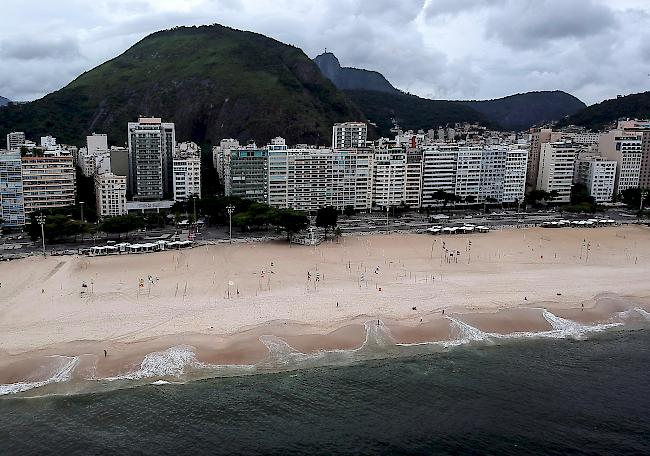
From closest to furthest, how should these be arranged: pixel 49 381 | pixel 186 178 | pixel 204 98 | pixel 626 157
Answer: pixel 49 381
pixel 186 178
pixel 626 157
pixel 204 98

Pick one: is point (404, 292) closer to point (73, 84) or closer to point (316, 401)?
point (316, 401)

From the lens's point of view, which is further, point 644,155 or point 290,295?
point 644,155

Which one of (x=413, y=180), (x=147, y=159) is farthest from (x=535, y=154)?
(x=147, y=159)

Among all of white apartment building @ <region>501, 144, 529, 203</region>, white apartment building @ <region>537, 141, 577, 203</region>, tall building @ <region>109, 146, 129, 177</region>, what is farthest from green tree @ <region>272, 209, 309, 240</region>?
white apartment building @ <region>537, 141, 577, 203</region>

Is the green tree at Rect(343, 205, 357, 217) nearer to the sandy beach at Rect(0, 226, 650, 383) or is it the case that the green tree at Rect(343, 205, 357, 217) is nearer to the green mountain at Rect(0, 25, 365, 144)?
the sandy beach at Rect(0, 226, 650, 383)

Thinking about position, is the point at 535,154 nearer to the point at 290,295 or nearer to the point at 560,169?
the point at 560,169

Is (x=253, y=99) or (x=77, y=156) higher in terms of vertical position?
(x=253, y=99)

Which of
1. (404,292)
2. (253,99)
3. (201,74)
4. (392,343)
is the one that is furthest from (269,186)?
(201,74)
